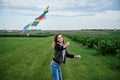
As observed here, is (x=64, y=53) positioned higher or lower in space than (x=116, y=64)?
higher

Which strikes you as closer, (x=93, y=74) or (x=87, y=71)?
(x=93, y=74)

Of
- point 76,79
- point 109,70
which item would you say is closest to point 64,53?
point 76,79

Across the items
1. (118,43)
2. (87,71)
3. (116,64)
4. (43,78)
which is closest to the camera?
(43,78)

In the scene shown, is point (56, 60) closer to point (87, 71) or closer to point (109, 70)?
point (87, 71)

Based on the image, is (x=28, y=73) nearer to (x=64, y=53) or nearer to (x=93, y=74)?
(x=93, y=74)

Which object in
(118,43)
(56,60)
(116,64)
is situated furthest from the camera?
(118,43)

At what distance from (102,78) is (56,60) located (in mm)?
3434

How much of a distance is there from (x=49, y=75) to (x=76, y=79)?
120cm

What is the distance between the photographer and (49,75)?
8305mm

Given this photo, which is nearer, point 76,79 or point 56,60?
point 56,60

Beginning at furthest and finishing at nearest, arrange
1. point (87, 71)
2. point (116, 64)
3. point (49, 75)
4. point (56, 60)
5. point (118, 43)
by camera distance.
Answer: point (118, 43)
point (116, 64)
point (87, 71)
point (49, 75)
point (56, 60)

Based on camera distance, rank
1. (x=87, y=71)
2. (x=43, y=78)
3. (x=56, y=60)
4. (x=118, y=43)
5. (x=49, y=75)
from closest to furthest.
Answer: (x=56, y=60), (x=43, y=78), (x=49, y=75), (x=87, y=71), (x=118, y=43)

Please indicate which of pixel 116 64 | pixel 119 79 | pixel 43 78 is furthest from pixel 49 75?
pixel 116 64

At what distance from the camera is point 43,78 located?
25.6ft
